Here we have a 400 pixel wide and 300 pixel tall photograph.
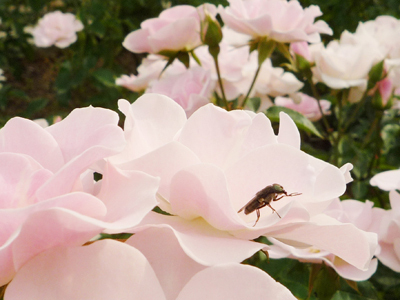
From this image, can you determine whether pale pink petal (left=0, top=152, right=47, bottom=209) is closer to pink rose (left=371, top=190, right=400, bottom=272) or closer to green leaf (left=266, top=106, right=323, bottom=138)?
pink rose (left=371, top=190, right=400, bottom=272)

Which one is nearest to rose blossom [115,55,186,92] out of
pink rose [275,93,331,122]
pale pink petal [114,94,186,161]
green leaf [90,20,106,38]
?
pink rose [275,93,331,122]

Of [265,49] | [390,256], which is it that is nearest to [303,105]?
[265,49]

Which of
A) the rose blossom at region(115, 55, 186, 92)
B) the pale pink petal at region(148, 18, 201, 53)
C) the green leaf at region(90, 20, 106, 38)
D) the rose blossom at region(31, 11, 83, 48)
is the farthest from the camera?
the rose blossom at region(31, 11, 83, 48)

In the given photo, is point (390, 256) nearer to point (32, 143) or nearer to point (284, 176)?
point (284, 176)

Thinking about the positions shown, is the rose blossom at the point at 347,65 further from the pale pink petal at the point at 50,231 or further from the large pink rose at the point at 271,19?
the pale pink petal at the point at 50,231

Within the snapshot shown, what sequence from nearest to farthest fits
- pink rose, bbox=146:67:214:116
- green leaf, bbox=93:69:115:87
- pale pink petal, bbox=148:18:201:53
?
pink rose, bbox=146:67:214:116 < pale pink petal, bbox=148:18:201:53 < green leaf, bbox=93:69:115:87

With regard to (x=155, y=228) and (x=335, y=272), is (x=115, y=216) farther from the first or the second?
(x=335, y=272)

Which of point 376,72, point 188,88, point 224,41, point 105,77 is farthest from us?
point 105,77

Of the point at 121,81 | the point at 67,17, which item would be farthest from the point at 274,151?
the point at 67,17
